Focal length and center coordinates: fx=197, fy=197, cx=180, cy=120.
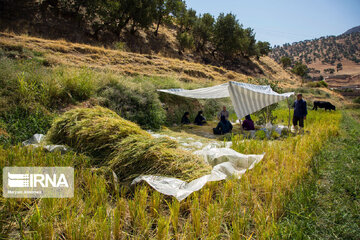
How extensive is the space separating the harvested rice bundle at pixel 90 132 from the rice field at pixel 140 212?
285 mm

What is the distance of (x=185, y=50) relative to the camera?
101 ft

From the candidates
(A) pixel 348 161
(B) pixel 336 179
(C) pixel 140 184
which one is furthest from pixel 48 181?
(A) pixel 348 161

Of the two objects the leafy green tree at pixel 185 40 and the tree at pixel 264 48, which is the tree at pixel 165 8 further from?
the tree at pixel 264 48

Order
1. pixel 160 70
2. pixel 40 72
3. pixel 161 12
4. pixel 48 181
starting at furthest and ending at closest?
pixel 161 12
pixel 160 70
pixel 40 72
pixel 48 181

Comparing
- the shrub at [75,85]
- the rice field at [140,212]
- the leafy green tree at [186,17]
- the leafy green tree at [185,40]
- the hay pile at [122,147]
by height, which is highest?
the leafy green tree at [186,17]

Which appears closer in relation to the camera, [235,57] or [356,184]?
[356,184]

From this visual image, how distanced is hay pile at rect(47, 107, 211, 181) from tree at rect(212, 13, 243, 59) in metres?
→ 31.9

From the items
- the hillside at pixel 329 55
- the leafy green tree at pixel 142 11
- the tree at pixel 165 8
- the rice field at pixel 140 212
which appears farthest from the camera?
the hillside at pixel 329 55

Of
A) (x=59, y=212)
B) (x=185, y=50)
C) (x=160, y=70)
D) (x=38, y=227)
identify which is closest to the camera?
(x=38, y=227)

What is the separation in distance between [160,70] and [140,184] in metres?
12.0

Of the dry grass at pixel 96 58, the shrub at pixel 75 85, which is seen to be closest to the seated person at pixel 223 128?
the shrub at pixel 75 85

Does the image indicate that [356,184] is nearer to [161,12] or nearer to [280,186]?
[280,186]

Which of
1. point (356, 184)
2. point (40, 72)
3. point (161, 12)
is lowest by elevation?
point (356, 184)

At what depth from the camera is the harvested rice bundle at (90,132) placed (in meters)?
3.00
